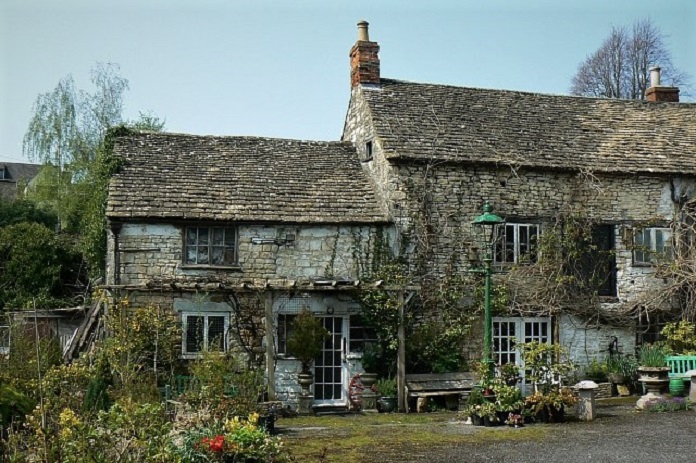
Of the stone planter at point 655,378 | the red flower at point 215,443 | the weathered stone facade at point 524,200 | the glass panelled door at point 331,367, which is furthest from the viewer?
the weathered stone facade at point 524,200

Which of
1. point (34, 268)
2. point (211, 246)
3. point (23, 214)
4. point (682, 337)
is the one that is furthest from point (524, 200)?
point (23, 214)

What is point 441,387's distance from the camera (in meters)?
17.0

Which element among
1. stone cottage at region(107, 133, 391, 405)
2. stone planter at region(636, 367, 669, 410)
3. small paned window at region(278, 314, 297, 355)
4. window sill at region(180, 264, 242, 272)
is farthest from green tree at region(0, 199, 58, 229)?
stone planter at region(636, 367, 669, 410)

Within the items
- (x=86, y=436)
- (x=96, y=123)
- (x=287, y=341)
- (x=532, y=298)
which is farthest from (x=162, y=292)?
(x=96, y=123)

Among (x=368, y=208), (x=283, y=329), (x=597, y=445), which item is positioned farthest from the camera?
(x=368, y=208)

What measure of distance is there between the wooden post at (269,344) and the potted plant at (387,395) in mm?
2431

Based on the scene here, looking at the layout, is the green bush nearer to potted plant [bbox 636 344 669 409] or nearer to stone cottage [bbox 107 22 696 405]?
stone cottage [bbox 107 22 696 405]

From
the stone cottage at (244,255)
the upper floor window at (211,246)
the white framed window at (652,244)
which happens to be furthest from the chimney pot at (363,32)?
the white framed window at (652,244)

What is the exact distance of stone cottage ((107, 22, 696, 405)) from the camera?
17.4 meters

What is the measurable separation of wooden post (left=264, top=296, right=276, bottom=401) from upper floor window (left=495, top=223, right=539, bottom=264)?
6.20 metres

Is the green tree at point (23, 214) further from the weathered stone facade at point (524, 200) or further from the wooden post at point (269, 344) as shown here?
the wooden post at point (269, 344)

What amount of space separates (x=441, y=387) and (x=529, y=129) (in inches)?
321

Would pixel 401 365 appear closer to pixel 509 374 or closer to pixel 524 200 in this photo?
pixel 509 374

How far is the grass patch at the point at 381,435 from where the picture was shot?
36.7 ft
